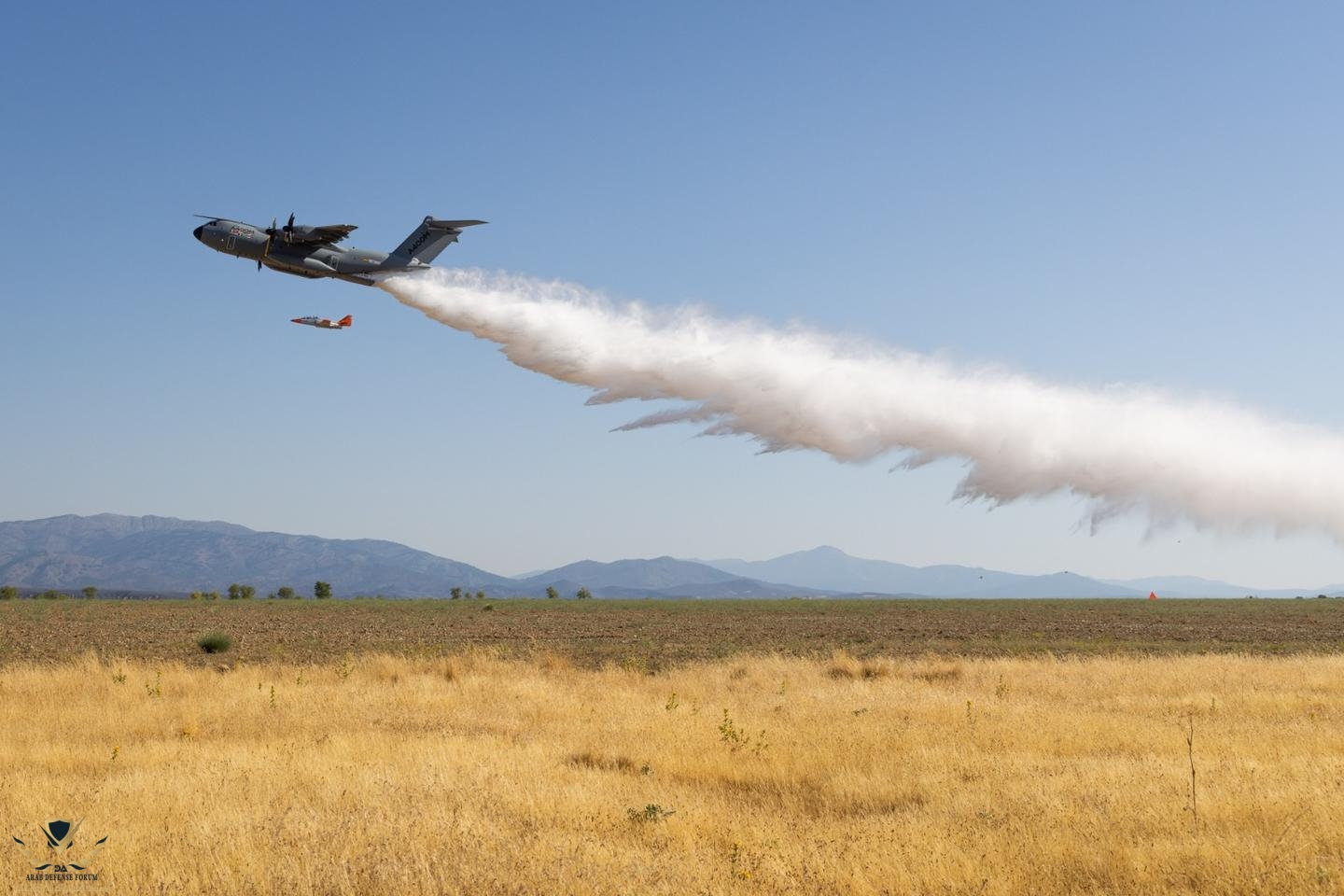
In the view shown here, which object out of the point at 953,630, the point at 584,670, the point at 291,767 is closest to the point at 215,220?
the point at 584,670

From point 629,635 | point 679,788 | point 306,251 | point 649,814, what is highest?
point 306,251

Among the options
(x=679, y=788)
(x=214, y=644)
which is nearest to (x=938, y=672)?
(x=679, y=788)

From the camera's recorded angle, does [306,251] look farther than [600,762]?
Yes

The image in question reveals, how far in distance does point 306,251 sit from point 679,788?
3462 centimetres

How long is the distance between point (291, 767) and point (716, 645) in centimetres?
3230

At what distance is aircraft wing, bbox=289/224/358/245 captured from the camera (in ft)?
134

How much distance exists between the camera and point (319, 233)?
41219mm

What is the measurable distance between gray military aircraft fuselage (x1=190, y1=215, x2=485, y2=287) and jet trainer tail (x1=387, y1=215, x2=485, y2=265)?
59 cm

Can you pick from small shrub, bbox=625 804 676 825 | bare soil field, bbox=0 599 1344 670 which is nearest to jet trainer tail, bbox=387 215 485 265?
bare soil field, bbox=0 599 1344 670

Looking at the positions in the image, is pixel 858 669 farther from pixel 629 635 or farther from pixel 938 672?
pixel 629 635

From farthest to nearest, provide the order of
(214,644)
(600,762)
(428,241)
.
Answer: (428,241) → (214,644) → (600,762)

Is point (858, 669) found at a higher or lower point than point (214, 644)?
higher

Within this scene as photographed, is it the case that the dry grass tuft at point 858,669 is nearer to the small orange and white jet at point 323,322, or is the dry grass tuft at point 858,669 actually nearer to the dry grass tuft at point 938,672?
the dry grass tuft at point 938,672

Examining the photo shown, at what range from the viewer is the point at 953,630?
59.8 m
